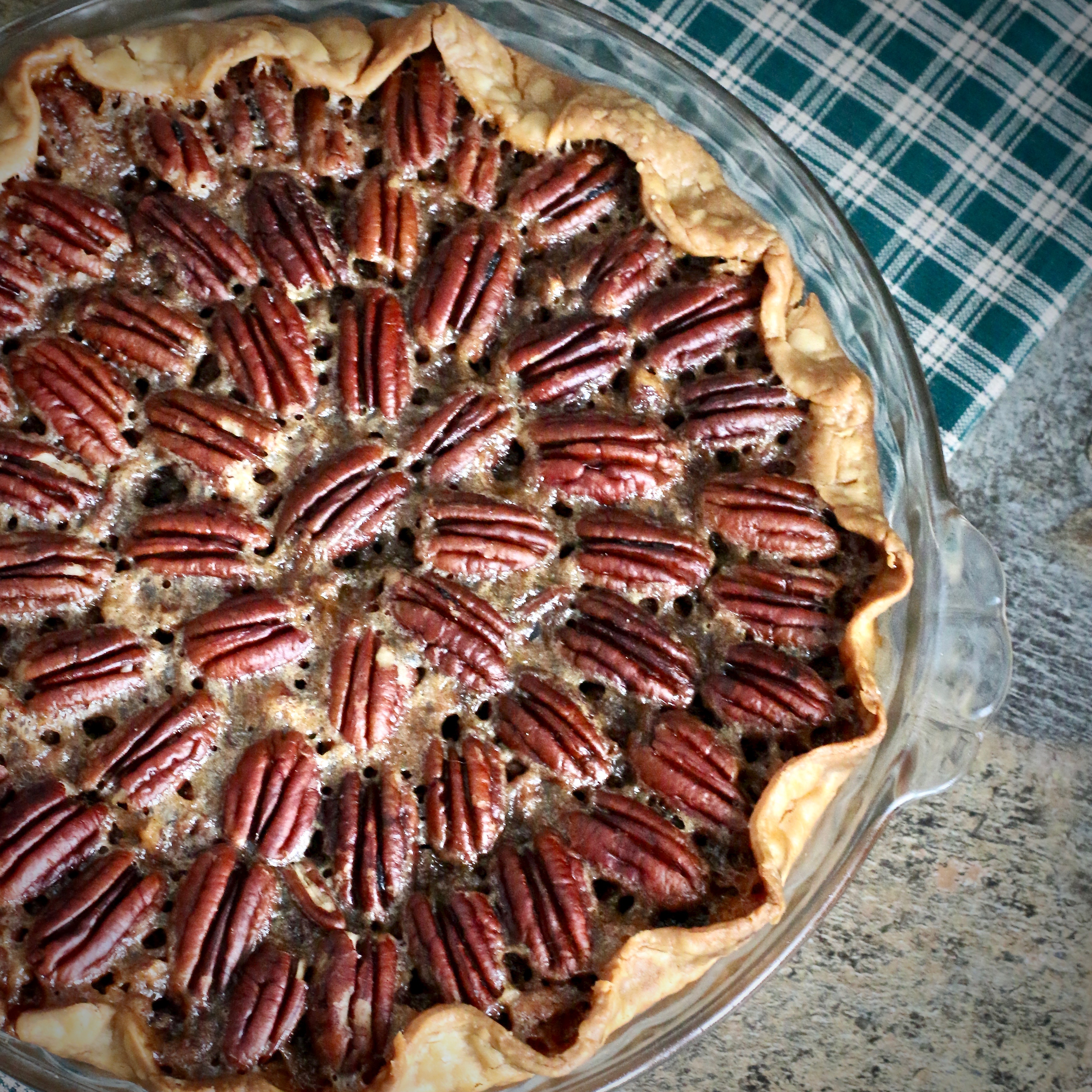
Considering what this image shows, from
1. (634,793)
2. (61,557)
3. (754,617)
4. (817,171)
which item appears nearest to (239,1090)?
(634,793)

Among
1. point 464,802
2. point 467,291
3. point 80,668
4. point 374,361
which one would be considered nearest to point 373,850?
point 464,802

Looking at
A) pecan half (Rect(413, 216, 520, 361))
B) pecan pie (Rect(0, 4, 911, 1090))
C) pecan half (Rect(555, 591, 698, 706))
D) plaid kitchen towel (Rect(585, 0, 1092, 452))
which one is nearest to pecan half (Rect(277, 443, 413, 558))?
pecan pie (Rect(0, 4, 911, 1090))

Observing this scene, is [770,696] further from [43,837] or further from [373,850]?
[43,837]

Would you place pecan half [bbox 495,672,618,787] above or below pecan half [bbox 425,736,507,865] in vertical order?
above

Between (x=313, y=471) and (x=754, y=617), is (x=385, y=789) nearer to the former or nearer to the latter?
(x=313, y=471)

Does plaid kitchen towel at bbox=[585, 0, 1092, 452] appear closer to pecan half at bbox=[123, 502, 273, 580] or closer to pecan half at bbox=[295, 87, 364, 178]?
pecan half at bbox=[295, 87, 364, 178]

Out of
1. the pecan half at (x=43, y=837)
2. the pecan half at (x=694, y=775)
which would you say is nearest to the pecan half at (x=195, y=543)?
the pecan half at (x=43, y=837)

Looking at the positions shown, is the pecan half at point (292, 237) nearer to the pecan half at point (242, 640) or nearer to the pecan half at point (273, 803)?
the pecan half at point (242, 640)
